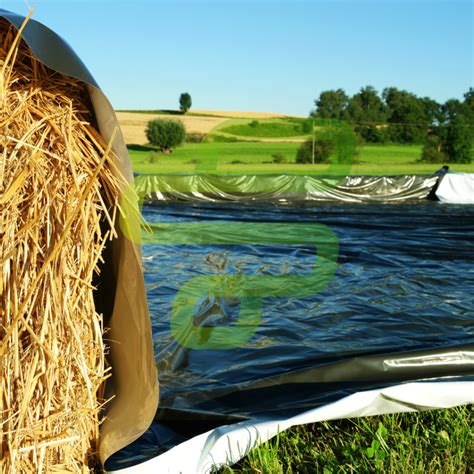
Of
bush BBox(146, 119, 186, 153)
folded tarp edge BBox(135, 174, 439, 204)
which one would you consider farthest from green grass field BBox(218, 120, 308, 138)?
folded tarp edge BBox(135, 174, 439, 204)

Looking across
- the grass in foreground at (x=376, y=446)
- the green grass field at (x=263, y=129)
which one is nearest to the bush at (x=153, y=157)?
the green grass field at (x=263, y=129)

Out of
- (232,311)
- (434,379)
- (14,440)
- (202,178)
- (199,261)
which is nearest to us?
(14,440)

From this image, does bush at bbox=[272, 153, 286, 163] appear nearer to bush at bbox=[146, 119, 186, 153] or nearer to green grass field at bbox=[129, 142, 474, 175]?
green grass field at bbox=[129, 142, 474, 175]

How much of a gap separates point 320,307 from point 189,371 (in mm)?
1454

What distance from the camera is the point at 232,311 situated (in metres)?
4.41

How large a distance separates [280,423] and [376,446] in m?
0.43

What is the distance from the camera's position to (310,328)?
399 centimetres

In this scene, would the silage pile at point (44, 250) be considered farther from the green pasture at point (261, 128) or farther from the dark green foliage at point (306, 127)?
the green pasture at point (261, 128)

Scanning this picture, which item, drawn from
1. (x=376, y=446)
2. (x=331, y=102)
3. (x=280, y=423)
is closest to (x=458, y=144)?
(x=331, y=102)

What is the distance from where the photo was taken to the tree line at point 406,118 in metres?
32.0

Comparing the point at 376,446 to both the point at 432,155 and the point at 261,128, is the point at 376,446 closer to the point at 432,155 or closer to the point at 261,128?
the point at 261,128

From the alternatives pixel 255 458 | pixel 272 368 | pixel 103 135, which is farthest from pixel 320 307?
pixel 103 135

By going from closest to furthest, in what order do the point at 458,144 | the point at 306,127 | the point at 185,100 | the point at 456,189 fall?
1. the point at 456,189
2. the point at 306,127
3. the point at 458,144
4. the point at 185,100

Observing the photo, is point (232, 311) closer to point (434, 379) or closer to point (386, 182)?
point (434, 379)
